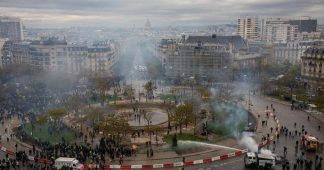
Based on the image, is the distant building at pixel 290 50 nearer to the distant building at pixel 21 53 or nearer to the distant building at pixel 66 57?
the distant building at pixel 66 57

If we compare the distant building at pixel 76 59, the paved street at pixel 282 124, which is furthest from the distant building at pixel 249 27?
the paved street at pixel 282 124

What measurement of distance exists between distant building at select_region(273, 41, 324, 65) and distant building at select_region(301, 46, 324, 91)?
3699cm

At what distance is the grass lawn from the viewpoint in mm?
41031

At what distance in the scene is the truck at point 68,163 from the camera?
30.5m

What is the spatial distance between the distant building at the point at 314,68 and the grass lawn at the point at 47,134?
1867 inches

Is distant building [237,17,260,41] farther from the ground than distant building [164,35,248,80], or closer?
farther from the ground

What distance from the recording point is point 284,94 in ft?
214

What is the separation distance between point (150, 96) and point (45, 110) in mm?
19352

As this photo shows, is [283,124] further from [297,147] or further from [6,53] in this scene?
[6,53]

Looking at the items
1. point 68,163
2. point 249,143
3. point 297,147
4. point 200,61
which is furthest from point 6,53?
point 297,147

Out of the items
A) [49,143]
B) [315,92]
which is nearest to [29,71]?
[49,143]

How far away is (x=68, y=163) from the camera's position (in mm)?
30547

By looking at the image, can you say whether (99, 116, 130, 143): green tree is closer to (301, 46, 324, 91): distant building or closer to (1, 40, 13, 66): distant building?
(301, 46, 324, 91): distant building

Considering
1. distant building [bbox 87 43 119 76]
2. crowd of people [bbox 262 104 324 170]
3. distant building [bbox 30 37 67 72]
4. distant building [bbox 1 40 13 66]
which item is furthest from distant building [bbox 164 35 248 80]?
distant building [bbox 1 40 13 66]
